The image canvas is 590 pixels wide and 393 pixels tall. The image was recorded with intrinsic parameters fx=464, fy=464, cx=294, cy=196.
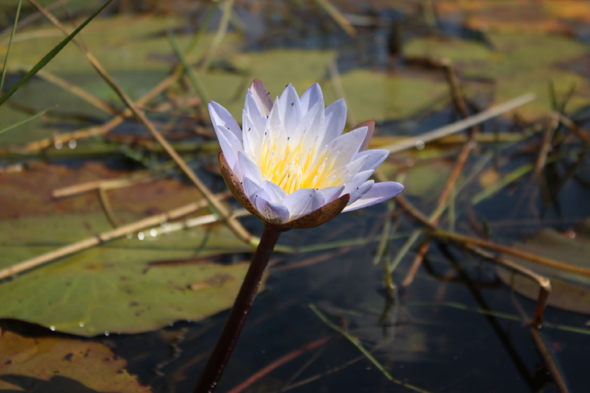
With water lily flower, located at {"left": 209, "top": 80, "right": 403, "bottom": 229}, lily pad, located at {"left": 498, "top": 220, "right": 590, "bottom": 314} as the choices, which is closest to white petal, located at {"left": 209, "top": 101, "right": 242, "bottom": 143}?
water lily flower, located at {"left": 209, "top": 80, "right": 403, "bottom": 229}

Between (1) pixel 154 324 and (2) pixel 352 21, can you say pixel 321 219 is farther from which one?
(2) pixel 352 21

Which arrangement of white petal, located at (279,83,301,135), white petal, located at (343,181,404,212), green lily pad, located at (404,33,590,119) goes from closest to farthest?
white petal, located at (343,181,404,212), white petal, located at (279,83,301,135), green lily pad, located at (404,33,590,119)

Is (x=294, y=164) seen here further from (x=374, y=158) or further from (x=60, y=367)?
(x=60, y=367)

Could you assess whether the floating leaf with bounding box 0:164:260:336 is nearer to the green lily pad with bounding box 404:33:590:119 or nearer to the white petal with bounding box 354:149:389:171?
the white petal with bounding box 354:149:389:171

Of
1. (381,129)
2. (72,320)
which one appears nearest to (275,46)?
(381,129)

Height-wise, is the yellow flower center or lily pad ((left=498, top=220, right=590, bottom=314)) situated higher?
the yellow flower center

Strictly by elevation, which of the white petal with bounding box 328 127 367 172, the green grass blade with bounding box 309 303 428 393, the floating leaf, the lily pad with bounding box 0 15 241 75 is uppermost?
the lily pad with bounding box 0 15 241 75

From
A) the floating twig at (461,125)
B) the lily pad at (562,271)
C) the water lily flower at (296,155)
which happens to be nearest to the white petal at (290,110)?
the water lily flower at (296,155)
